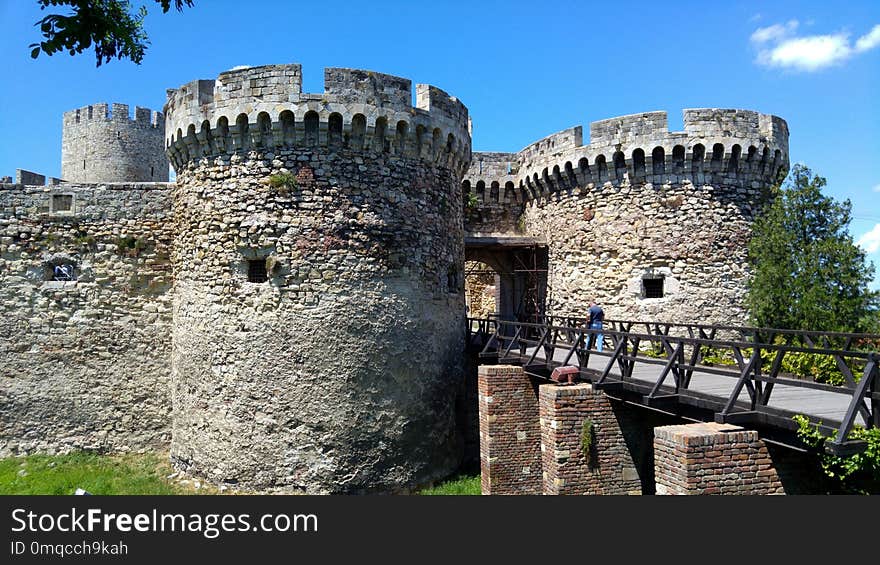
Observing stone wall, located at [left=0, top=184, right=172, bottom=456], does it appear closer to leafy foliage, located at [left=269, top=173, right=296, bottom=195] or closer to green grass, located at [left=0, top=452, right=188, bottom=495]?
green grass, located at [left=0, top=452, right=188, bottom=495]

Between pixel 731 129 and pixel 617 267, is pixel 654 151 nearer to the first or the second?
pixel 731 129

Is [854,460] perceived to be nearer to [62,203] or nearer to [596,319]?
[596,319]

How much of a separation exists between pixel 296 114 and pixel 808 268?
1287cm

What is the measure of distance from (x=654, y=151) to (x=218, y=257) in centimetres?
1185

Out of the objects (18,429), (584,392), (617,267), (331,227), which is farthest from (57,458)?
(617,267)

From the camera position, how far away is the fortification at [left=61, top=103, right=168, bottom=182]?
27.5 m

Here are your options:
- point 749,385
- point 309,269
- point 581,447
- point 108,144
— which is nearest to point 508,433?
point 581,447

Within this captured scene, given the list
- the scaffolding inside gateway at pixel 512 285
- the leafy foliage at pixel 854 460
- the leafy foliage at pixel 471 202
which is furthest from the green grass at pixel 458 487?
the leafy foliage at pixel 471 202

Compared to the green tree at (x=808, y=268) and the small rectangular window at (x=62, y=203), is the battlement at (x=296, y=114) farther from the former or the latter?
the green tree at (x=808, y=268)

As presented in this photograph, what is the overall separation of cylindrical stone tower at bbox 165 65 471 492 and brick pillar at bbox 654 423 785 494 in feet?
21.0

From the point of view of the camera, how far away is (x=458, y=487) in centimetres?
1352

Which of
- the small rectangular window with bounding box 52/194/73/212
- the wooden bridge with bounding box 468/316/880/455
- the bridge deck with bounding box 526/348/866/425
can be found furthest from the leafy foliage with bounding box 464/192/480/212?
the small rectangular window with bounding box 52/194/73/212

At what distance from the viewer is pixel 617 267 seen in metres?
17.6

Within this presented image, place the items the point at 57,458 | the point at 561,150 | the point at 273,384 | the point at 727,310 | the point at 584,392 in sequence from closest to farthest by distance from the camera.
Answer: the point at 584,392, the point at 273,384, the point at 57,458, the point at 727,310, the point at 561,150
